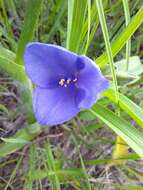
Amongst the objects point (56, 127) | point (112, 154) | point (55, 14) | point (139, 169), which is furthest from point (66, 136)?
point (55, 14)

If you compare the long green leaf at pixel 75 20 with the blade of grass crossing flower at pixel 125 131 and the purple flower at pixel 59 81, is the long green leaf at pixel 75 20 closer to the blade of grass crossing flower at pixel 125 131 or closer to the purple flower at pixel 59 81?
the purple flower at pixel 59 81

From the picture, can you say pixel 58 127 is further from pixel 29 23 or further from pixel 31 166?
pixel 29 23

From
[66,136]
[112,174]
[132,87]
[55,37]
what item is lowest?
[112,174]

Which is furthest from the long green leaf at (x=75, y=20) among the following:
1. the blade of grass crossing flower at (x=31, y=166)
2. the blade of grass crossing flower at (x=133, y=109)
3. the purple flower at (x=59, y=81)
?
the blade of grass crossing flower at (x=31, y=166)

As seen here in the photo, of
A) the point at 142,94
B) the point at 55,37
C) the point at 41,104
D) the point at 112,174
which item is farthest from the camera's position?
the point at 112,174

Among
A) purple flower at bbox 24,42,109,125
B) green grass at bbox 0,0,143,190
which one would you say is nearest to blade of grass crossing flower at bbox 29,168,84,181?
green grass at bbox 0,0,143,190

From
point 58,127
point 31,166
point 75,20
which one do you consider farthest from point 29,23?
point 58,127

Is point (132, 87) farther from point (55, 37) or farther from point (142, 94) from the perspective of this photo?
point (55, 37)
